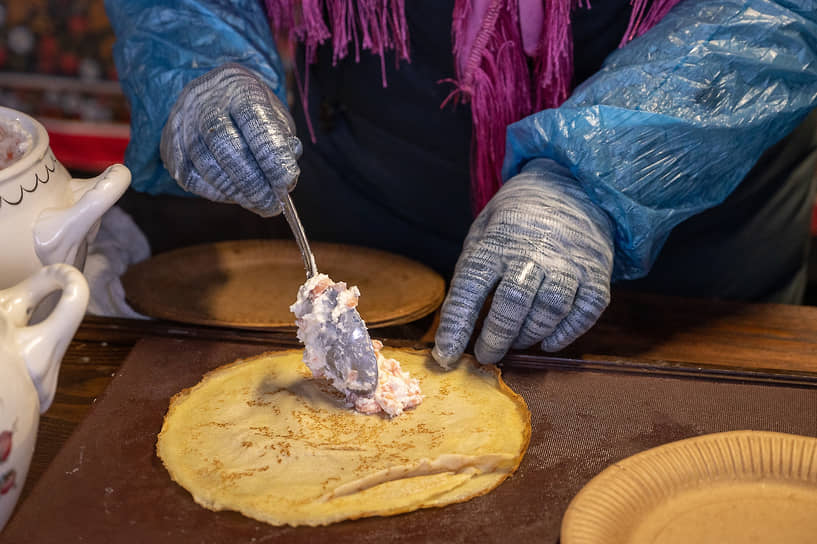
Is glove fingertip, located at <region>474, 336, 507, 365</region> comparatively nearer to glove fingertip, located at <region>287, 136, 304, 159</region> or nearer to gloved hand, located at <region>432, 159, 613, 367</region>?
gloved hand, located at <region>432, 159, 613, 367</region>

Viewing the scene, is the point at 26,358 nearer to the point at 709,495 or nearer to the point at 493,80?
the point at 709,495

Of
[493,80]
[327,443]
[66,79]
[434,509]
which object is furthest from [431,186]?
[66,79]

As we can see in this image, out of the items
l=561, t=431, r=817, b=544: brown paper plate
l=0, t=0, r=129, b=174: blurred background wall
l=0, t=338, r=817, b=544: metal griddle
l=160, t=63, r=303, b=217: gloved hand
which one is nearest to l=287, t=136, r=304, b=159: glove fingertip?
l=160, t=63, r=303, b=217: gloved hand

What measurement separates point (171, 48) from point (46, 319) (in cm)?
77

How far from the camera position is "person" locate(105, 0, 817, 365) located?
46.2 inches

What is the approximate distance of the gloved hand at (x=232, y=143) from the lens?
1166 millimetres

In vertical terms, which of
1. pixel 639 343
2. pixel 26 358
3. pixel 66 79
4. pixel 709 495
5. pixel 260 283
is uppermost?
pixel 26 358

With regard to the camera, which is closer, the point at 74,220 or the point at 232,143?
the point at 74,220

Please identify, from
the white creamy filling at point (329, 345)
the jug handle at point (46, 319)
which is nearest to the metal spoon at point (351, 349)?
the white creamy filling at point (329, 345)

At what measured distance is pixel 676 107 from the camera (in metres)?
1.21

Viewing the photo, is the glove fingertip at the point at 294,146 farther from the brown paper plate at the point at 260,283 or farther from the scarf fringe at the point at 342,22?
the scarf fringe at the point at 342,22

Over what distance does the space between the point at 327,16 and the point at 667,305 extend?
2.77 feet

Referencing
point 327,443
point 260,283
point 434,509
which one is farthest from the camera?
point 260,283

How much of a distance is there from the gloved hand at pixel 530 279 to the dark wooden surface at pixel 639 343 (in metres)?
0.07
